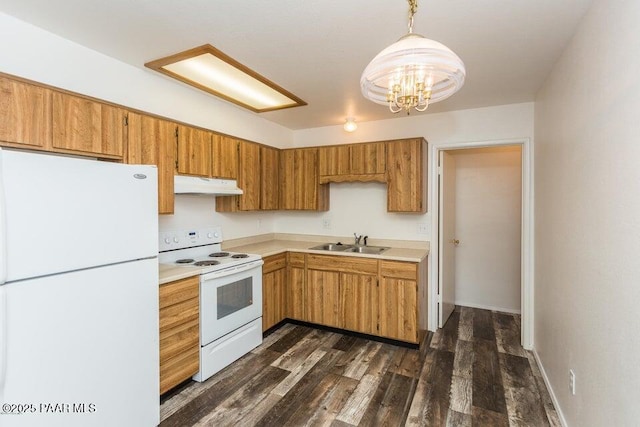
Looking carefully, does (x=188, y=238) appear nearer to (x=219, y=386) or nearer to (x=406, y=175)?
(x=219, y=386)

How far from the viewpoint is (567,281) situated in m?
1.95

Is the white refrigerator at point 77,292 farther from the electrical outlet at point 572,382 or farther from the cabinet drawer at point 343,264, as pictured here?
the electrical outlet at point 572,382

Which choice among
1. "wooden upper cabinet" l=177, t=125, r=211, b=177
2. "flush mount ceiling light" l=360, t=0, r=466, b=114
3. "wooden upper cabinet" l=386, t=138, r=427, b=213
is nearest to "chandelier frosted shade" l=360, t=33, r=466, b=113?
"flush mount ceiling light" l=360, t=0, r=466, b=114

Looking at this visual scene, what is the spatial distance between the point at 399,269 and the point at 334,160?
4.93ft

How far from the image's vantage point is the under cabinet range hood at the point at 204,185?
2.53 m

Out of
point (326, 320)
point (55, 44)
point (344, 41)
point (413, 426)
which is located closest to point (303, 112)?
point (344, 41)

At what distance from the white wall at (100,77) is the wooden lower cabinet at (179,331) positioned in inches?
59.3

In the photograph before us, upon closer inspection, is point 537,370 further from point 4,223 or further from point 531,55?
point 4,223

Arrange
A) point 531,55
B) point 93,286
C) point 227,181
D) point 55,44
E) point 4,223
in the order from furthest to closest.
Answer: point 227,181, point 531,55, point 55,44, point 93,286, point 4,223

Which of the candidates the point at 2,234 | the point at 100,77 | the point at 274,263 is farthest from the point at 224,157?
the point at 2,234

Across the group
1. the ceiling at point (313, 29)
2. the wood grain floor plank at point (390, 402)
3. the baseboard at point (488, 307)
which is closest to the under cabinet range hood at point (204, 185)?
the ceiling at point (313, 29)

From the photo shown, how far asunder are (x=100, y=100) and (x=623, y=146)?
293 centimetres

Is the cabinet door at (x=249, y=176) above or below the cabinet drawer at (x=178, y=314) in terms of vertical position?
above

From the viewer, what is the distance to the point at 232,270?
2660 millimetres
